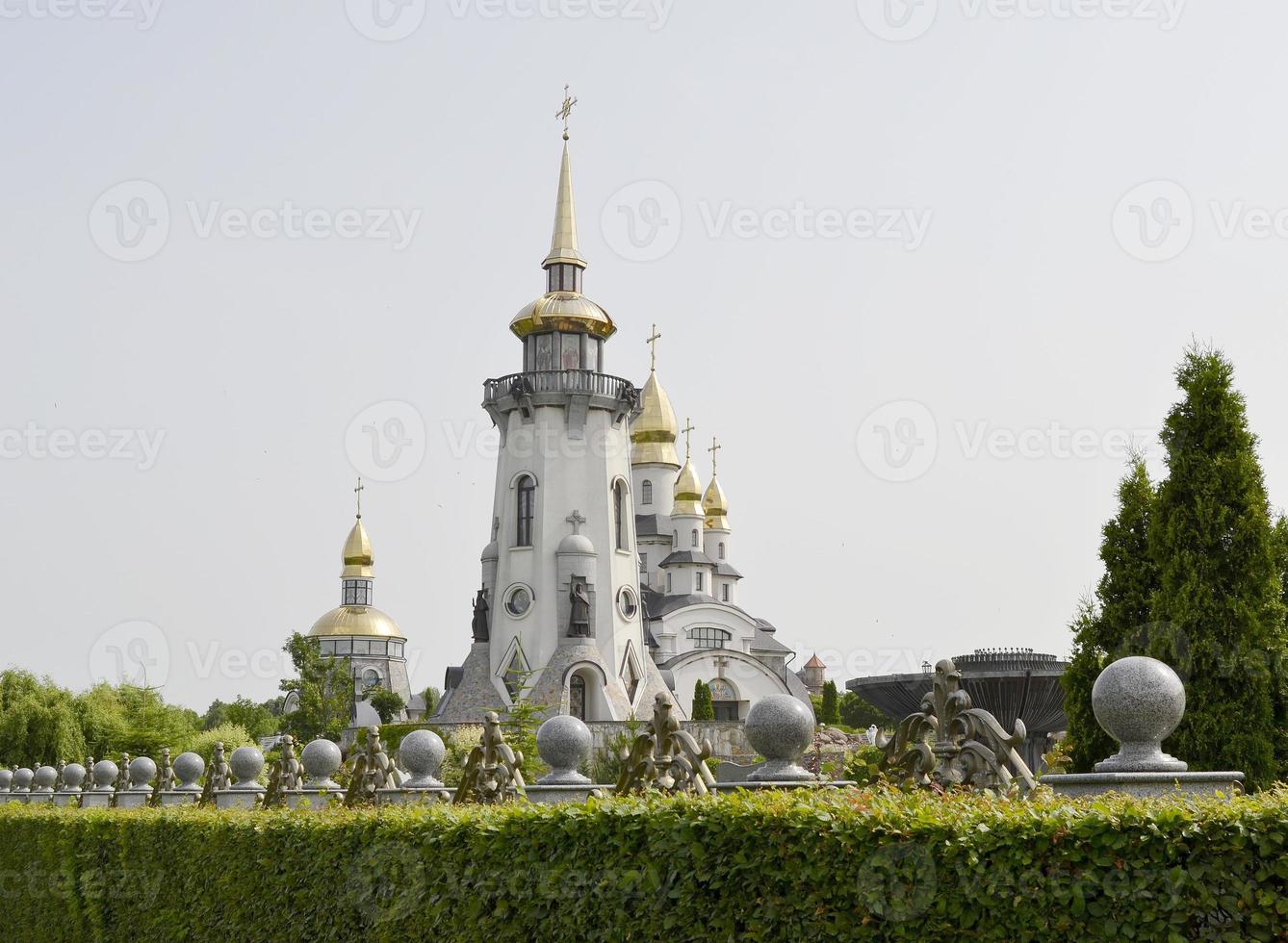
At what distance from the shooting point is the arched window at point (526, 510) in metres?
48.7

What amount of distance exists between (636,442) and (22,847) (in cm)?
5615

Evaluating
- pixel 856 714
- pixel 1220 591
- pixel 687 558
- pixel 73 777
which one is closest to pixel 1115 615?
pixel 1220 591

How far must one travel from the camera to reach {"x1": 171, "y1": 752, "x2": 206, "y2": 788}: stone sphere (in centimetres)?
1669

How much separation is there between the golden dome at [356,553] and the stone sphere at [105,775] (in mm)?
62129

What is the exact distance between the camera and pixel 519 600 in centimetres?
4838

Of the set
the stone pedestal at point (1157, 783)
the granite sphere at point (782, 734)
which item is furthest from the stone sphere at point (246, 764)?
the stone pedestal at point (1157, 783)

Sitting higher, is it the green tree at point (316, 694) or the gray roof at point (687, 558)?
the gray roof at point (687, 558)

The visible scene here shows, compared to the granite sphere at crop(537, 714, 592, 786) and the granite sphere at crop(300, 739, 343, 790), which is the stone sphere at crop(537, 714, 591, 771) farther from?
the granite sphere at crop(300, 739, 343, 790)

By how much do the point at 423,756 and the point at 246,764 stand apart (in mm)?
4694

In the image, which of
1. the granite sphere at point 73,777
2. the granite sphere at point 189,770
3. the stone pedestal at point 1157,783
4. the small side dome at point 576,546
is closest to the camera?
the stone pedestal at point 1157,783

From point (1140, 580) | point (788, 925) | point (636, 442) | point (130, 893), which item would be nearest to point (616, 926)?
point (788, 925)

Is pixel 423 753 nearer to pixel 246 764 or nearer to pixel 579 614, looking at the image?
pixel 246 764

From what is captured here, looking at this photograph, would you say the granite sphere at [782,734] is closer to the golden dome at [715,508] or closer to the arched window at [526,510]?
the arched window at [526,510]

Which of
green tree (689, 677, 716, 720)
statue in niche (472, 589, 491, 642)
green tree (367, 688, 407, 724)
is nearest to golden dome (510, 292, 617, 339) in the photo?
statue in niche (472, 589, 491, 642)
